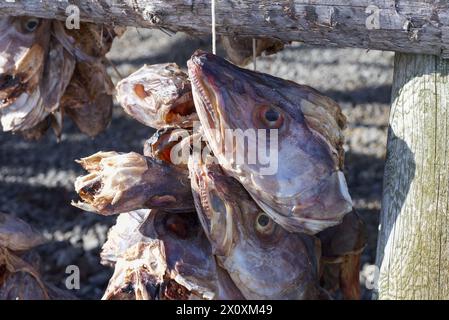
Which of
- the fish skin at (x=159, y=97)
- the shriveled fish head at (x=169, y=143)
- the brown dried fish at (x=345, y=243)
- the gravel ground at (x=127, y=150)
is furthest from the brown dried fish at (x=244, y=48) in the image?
the gravel ground at (x=127, y=150)

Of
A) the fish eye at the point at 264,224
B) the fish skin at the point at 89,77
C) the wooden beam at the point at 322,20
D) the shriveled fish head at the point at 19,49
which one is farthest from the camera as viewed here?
the fish skin at the point at 89,77

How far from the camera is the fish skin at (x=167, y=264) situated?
2082mm

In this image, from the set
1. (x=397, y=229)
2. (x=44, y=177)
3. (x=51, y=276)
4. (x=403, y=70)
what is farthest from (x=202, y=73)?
(x=44, y=177)

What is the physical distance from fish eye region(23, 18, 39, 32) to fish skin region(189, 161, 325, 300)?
2.84ft

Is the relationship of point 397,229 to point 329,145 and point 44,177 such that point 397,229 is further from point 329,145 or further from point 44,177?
point 44,177

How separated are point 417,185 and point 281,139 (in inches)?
16.4

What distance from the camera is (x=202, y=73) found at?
1.83 meters

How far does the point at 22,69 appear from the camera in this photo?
2.49 meters

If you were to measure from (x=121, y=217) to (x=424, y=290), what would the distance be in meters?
0.91

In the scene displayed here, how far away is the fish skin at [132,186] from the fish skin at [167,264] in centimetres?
9

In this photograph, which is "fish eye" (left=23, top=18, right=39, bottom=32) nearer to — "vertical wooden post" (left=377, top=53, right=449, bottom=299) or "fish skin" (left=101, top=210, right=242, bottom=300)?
"fish skin" (left=101, top=210, right=242, bottom=300)

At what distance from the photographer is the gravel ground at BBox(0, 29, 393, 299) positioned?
3854mm

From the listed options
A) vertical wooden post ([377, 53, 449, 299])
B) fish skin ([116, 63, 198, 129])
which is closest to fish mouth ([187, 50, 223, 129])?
fish skin ([116, 63, 198, 129])

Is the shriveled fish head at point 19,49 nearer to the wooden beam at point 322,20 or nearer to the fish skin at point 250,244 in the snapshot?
the wooden beam at point 322,20
